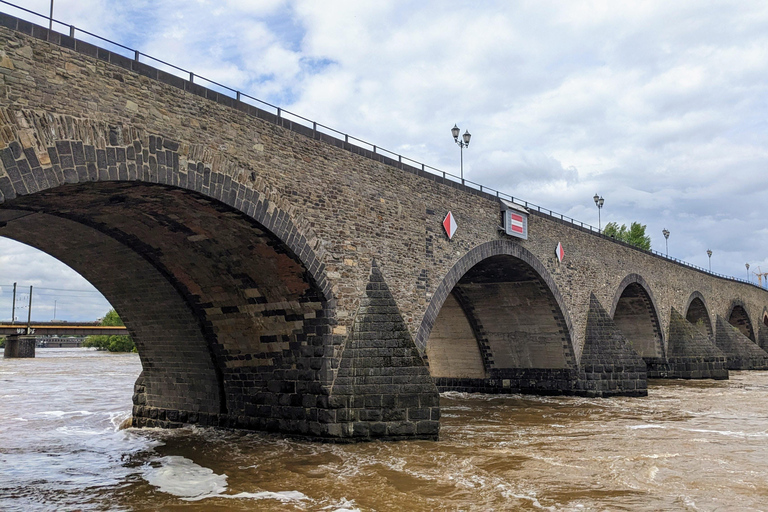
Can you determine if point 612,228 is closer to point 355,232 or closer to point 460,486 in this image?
point 355,232

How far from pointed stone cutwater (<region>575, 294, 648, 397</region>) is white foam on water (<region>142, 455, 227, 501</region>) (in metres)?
16.4

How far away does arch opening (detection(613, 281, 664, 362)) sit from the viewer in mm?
33875

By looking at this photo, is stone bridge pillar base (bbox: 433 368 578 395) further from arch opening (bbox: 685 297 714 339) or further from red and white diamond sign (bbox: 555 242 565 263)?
arch opening (bbox: 685 297 714 339)

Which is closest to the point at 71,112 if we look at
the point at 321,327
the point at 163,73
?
the point at 163,73

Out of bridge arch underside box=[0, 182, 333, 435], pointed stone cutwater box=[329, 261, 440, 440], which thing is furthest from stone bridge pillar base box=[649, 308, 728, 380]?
bridge arch underside box=[0, 182, 333, 435]

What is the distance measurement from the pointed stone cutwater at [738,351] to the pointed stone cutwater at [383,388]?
35.0 metres

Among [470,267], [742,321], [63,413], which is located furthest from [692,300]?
[63,413]

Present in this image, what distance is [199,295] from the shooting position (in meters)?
15.8

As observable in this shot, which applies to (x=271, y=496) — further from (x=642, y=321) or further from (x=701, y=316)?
(x=701, y=316)

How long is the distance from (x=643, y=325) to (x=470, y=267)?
18927 millimetres

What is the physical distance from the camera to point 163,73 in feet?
36.8

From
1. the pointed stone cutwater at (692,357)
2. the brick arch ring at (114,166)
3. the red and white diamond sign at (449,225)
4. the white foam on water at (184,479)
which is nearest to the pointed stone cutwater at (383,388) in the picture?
the brick arch ring at (114,166)

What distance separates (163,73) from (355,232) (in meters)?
5.57

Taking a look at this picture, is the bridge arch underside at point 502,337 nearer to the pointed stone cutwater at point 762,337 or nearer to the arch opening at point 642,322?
the arch opening at point 642,322
